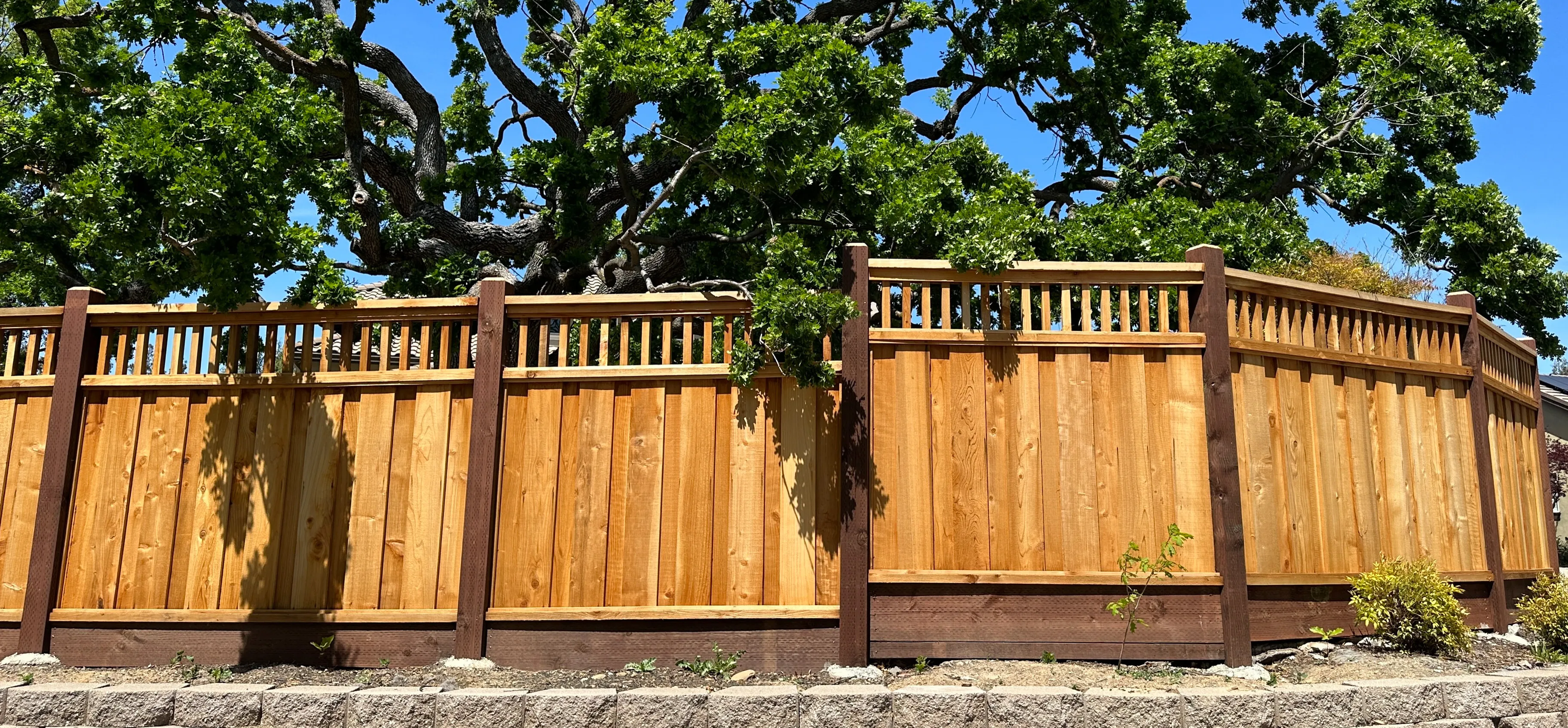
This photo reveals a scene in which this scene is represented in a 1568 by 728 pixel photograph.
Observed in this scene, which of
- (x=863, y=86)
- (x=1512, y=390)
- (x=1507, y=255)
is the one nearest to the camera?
(x=863, y=86)

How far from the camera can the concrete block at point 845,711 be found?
15.8ft

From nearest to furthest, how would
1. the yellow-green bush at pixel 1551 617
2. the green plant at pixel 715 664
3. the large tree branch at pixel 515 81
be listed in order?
the green plant at pixel 715 664 < the yellow-green bush at pixel 1551 617 < the large tree branch at pixel 515 81

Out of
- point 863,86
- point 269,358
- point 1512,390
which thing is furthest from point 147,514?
point 1512,390

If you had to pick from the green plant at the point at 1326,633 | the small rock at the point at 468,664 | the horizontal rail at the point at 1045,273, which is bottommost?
the small rock at the point at 468,664

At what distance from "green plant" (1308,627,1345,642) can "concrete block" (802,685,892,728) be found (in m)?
2.58

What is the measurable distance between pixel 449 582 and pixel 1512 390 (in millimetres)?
7271

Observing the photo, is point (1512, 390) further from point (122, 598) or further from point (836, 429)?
point (122, 598)

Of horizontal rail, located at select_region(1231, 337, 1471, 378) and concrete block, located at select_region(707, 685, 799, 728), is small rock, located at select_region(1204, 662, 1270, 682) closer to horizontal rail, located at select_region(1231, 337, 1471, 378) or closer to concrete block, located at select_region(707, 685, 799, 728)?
horizontal rail, located at select_region(1231, 337, 1471, 378)

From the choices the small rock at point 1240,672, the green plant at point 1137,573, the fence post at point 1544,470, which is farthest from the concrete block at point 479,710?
the fence post at point 1544,470

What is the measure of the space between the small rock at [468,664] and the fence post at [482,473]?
0.07ft

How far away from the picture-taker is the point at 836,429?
18.7 feet

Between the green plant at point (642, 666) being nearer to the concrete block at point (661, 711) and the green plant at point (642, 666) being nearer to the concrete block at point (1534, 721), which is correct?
the concrete block at point (661, 711)

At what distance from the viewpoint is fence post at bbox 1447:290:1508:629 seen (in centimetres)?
657

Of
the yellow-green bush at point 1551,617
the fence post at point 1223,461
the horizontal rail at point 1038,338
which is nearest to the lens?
the fence post at point 1223,461
